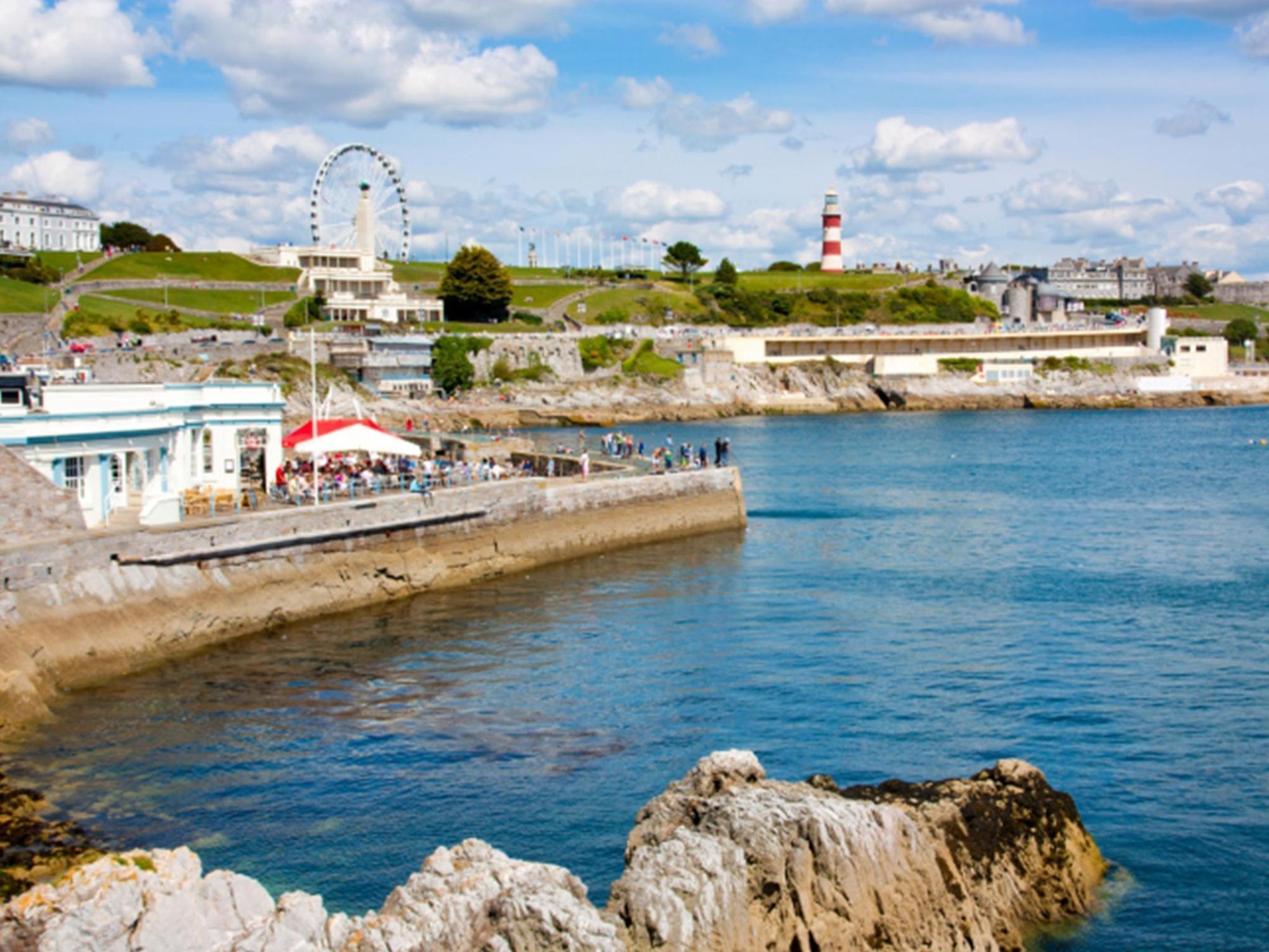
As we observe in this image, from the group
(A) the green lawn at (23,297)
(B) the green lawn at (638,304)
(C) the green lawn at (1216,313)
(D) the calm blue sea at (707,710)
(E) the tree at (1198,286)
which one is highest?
(E) the tree at (1198,286)

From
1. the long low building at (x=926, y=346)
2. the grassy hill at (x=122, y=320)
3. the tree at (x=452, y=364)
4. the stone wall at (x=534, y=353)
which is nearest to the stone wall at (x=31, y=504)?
the grassy hill at (x=122, y=320)

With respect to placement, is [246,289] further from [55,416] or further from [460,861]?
[460,861]

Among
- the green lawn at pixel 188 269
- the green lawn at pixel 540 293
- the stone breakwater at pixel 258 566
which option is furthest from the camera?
the green lawn at pixel 540 293

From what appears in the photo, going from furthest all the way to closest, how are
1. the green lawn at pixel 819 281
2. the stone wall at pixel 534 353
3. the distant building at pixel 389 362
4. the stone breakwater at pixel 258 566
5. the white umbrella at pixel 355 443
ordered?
the green lawn at pixel 819 281, the stone wall at pixel 534 353, the distant building at pixel 389 362, the white umbrella at pixel 355 443, the stone breakwater at pixel 258 566

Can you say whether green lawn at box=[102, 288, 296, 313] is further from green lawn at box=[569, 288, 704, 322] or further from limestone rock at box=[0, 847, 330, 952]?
limestone rock at box=[0, 847, 330, 952]

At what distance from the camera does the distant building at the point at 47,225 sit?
125062mm

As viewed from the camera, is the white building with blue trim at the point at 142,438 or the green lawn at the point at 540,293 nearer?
the white building with blue trim at the point at 142,438

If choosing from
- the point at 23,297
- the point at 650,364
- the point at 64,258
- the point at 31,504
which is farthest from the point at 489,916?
the point at 64,258

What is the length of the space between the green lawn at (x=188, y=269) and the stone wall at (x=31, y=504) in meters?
82.5

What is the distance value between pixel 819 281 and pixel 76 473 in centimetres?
12634

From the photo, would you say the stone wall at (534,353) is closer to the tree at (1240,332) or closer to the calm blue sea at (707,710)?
the calm blue sea at (707,710)

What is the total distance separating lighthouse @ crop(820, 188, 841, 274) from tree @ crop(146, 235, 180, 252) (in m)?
69.2

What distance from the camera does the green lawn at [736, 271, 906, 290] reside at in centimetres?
14212

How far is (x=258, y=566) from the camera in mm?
24969
